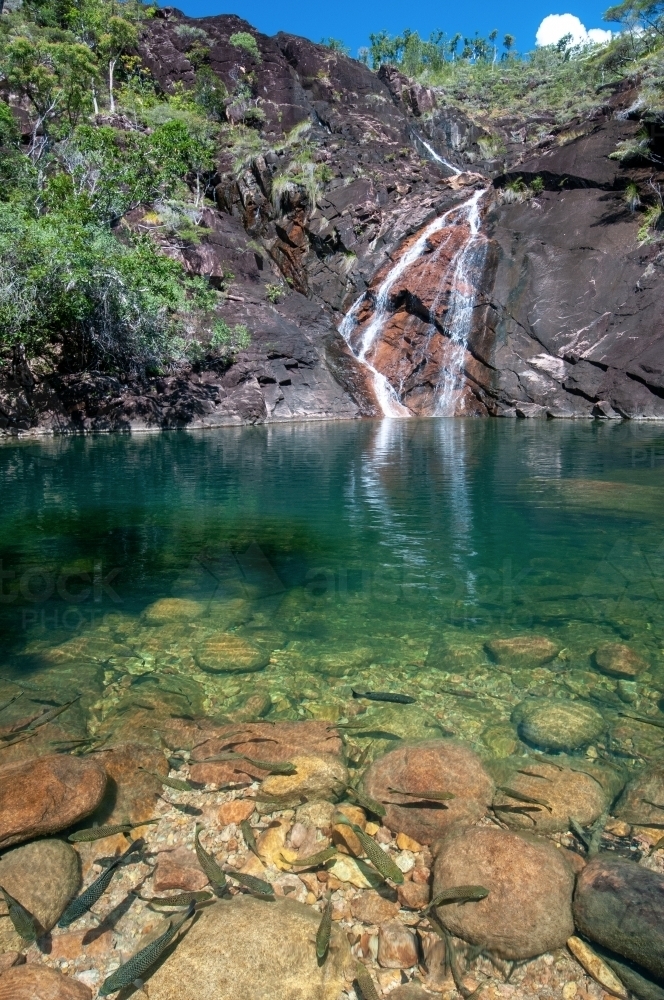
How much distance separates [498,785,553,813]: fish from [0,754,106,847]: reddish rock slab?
9.04 feet

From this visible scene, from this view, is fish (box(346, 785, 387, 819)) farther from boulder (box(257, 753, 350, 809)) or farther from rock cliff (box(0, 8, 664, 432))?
rock cliff (box(0, 8, 664, 432))

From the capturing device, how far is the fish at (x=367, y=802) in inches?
155

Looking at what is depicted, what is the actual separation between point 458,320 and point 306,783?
119ft

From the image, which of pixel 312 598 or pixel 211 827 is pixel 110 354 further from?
pixel 211 827

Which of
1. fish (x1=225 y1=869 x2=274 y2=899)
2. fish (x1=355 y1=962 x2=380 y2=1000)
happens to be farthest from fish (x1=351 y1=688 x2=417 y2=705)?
fish (x1=355 y1=962 x2=380 y2=1000)

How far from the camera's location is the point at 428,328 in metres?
37.7

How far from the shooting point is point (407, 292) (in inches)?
1515

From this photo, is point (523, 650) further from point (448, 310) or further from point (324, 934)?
point (448, 310)

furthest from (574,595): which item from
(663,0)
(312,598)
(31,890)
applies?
(663,0)

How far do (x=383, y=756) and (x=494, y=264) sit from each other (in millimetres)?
37966

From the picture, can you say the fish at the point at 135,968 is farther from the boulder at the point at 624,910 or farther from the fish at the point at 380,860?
the boulder at the point at 624,910

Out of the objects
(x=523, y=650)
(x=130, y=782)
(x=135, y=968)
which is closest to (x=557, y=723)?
(x=523, y=650)

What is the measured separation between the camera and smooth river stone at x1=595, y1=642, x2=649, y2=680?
5.89 m

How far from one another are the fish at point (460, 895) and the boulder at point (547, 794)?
813mm
